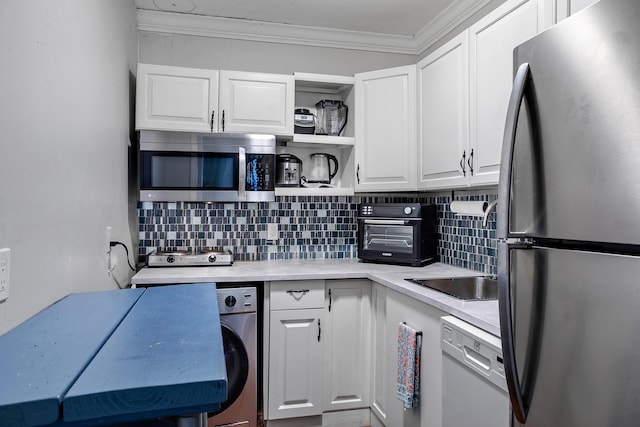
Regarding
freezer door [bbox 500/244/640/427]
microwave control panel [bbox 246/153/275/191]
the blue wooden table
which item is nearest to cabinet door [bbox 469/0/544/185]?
freezer door [bbox 500/244/640/427]

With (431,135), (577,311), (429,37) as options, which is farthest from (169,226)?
(577,311)

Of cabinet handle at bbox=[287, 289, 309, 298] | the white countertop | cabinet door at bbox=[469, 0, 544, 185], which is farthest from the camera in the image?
cabinet handle at bbox=[287, 289, 309, 298]

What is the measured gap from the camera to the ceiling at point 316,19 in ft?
8.20

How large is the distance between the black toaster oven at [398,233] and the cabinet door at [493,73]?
0.57m

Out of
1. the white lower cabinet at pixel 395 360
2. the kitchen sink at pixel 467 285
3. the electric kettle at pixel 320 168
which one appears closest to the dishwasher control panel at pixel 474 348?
the white lower cabinet at pixel 395 360

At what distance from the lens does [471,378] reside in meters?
1.33

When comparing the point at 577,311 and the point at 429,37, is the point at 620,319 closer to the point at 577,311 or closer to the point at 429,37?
the point at 577,311

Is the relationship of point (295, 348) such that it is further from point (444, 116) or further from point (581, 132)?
point (581, 132)

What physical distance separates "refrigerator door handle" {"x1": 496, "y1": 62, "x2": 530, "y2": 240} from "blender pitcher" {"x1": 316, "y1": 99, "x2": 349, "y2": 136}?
187 centimetres

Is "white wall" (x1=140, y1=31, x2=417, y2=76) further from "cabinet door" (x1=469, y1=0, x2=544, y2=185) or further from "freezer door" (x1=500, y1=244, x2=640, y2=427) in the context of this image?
"freezer door" (x1=500, y1=244, x2=640, y2=427)

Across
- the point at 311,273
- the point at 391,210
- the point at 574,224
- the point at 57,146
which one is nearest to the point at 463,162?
the point at 391,210

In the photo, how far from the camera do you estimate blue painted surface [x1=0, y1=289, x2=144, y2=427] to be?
0.60m

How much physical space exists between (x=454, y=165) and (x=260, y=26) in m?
1.66

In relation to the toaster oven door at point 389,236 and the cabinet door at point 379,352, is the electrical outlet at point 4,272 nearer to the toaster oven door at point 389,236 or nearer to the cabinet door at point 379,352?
the cabinet door at point 379,352
